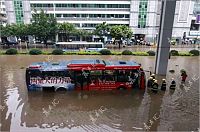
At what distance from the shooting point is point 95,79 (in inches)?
619

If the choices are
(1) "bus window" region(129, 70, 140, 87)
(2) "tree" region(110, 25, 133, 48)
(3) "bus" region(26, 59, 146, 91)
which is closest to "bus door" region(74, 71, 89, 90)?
(3) "bus" region(26, 59, 146, 91)

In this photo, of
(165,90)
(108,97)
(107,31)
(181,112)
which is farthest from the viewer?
(107,31)

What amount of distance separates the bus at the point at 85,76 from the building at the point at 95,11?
40.6 metres

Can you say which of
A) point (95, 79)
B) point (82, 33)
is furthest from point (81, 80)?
point (82, 33)

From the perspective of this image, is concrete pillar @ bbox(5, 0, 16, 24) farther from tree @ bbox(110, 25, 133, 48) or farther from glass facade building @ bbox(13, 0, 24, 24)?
tree @ bbox(110, 25, 133, 48)

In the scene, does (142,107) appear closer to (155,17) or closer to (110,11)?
(110,11)

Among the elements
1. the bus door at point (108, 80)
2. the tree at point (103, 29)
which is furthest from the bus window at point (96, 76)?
the tree at point (103, 29)

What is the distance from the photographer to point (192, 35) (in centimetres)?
6009

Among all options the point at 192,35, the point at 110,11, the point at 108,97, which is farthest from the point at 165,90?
the point at 192,35

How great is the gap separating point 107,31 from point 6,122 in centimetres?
3710

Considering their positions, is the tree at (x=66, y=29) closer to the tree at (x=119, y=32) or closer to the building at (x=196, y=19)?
the tree at (x=119, y=32)

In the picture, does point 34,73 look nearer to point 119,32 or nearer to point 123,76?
point 123,76

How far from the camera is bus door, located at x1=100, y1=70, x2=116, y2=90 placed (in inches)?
611

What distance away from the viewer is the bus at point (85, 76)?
602 inches
